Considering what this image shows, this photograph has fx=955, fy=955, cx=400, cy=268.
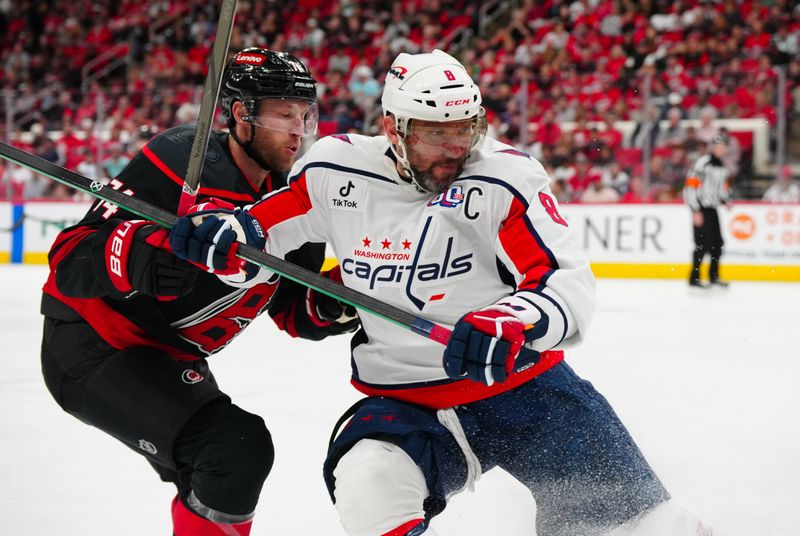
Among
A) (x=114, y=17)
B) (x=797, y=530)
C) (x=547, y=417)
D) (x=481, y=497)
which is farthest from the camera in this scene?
(x=114, y=17)

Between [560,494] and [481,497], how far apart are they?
0.72 meters

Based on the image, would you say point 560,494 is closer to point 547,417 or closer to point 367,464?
point 547,417

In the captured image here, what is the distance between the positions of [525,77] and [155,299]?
7.26 meters

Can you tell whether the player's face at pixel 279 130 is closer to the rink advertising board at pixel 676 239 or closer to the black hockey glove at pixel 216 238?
the black hockey glove at pixel 216 238

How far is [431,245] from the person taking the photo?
6.29ft

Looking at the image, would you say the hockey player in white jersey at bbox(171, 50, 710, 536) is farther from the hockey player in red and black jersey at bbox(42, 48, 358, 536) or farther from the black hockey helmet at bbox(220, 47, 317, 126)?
the black hockey helmet at bbox(220, 47, 317, 126)

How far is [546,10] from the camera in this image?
1156 centimetres

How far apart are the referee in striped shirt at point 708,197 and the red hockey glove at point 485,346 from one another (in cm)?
644

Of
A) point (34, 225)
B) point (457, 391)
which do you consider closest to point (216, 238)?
point (457, 391)

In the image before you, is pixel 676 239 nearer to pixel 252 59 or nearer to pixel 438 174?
pixel 252 59

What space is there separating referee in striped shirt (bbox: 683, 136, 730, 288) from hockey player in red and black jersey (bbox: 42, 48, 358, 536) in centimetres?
595

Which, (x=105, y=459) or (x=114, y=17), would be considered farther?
(x=114, y=17)

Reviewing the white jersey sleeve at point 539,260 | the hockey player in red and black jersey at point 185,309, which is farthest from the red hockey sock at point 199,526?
the white jersey sleeve at point 539,260

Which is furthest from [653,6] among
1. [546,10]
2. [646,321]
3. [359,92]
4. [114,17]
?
[114,17]
